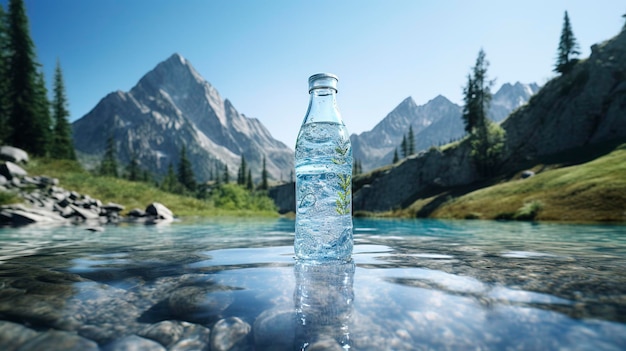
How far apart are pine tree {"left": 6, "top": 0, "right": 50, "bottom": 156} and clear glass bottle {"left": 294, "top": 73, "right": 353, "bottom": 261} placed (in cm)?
4753

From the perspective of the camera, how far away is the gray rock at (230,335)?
1241mm

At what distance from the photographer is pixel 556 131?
4878 cm

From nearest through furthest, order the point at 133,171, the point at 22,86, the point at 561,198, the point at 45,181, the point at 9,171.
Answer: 1. the point at 9,171
2. the point at 45,181
3. the point at 561,198
4. the point at 22,86
5. the point at 133,171

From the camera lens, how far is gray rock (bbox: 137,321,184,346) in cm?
130

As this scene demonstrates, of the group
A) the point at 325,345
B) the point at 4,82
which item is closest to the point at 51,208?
the point at 325,345

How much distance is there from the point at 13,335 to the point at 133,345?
55cm

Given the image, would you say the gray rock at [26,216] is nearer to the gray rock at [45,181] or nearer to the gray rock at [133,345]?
the gray rock at [45,181]

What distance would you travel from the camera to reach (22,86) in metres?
38.1

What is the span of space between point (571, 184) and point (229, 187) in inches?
1699

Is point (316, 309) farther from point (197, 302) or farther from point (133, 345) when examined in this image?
point (133, 345)

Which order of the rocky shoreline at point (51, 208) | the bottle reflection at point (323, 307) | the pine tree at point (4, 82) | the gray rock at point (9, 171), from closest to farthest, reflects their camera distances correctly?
1. the bottle reflection at point (323, 307)
2. the rocky shoreline at point (51, 208)
3. the gray rock at point (9, 171)
4. the pine tree at point (4, 82)

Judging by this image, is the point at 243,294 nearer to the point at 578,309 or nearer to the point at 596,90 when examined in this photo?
the point at 578,309

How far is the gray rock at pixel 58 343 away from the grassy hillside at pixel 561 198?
85.3ft

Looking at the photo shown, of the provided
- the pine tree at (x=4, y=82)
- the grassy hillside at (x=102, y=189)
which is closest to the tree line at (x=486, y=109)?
the grassy hillside at (x=102, y=189)
